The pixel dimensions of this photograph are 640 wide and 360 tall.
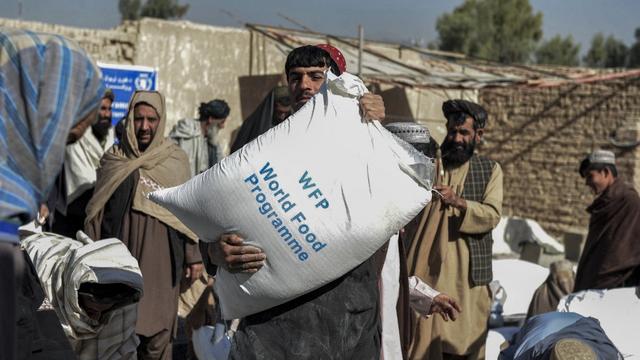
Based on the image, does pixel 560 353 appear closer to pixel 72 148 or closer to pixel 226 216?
pixel 226 216

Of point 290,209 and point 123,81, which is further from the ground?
point 290,209

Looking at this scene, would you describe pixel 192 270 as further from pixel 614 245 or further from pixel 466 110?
pixel 614 245

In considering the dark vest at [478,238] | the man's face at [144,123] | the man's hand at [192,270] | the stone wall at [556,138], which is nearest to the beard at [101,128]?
the man's face at [144,123]

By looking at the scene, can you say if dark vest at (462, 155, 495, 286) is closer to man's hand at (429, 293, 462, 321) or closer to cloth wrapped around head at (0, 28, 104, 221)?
man's hand at (429, 293, 462, 321)

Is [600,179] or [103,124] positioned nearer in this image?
[600,179]

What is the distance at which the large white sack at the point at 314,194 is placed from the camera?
2.43 m

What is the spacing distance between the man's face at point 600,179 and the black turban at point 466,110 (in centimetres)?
180

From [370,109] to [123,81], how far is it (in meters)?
7.32

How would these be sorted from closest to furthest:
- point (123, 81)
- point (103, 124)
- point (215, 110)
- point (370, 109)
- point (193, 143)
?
point (370, 109), point (103, 124), point (193, 143), point (215, 110), point (123, 81)

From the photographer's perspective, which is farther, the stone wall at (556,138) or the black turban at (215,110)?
the stone wall at (556,138)

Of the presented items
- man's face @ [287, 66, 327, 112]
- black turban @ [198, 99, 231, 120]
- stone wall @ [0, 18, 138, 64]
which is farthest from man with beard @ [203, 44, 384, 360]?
stone wall @ [0, 18, 138, 64]

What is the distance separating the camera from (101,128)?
6.14 metres

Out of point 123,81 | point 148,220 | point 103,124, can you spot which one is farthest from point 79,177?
point 123,81

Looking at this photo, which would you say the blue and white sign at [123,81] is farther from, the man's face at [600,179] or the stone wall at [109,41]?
the man's face at [600,179]
